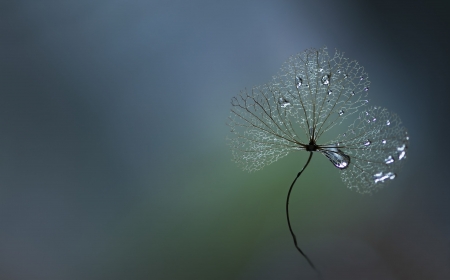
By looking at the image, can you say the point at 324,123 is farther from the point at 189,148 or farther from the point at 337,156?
the point at 189,148

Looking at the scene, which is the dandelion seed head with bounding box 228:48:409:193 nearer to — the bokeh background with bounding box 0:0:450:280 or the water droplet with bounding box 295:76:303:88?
the water droplet with bounding box 295:76:303:88

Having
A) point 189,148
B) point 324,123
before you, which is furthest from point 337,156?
point 189,148

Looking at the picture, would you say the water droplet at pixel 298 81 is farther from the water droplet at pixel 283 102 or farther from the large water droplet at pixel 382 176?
the large water droplet at pixel 382 176

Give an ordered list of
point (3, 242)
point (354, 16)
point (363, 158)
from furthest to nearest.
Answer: point (354, 16) → point (3, 242) → point (363, 158)

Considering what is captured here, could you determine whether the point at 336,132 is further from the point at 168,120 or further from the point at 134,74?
the point at 134,74

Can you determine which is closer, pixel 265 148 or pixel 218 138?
pixel 265 148

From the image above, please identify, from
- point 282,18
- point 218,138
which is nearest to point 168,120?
point 218,138

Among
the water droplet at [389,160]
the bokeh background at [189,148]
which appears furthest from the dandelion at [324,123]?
the bokeh background at [189,148]
